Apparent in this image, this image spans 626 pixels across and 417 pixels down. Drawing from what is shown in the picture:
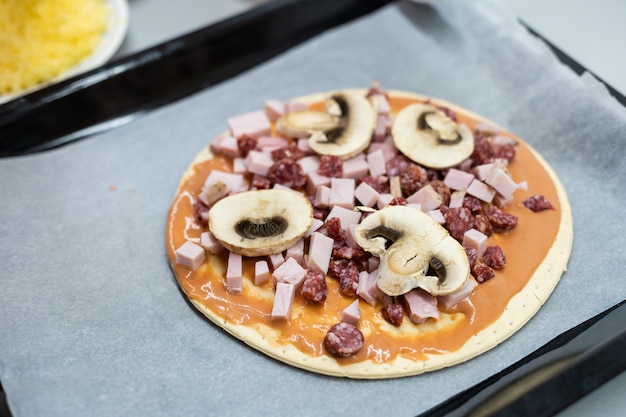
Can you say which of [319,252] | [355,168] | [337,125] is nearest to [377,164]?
[355,168]

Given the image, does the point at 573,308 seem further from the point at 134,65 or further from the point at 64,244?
the point at 134,65

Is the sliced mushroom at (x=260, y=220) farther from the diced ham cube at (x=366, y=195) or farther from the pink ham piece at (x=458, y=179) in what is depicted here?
the pink ham piece at (x=458, y=179)

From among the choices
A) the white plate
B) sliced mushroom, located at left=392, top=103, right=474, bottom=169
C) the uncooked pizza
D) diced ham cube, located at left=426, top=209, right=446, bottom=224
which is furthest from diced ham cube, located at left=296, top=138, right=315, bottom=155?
the white plate

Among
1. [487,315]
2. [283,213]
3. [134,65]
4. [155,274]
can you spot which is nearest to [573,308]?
[487,315]

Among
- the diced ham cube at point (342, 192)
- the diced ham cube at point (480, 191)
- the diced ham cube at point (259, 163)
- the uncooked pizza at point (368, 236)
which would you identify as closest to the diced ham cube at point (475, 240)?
the uncooked pizza at point (368, 236)

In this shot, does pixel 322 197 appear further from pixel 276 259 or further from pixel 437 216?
pixel 437 216

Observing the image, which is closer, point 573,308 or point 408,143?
point 573,308
